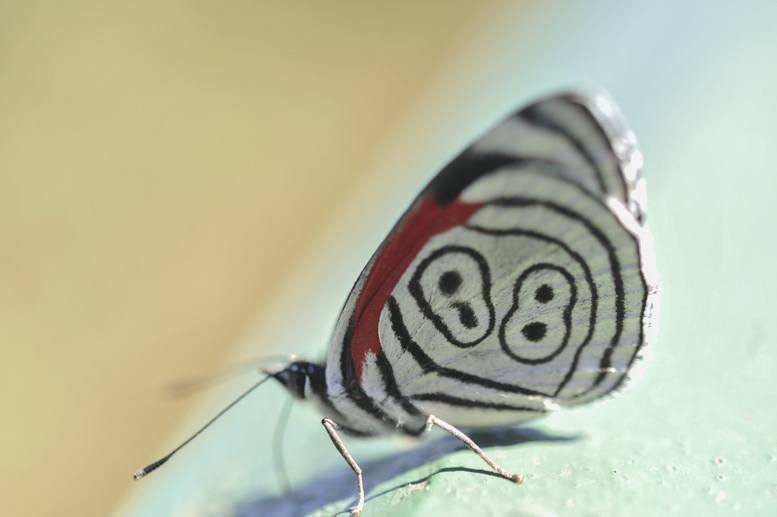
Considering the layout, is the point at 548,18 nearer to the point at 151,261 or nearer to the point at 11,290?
the point at 151,261

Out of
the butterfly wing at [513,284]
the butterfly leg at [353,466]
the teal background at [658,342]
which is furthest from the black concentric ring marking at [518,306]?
the butterfly leg at [353,466]

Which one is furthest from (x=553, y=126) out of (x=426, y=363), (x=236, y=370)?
(x=236, y=370)

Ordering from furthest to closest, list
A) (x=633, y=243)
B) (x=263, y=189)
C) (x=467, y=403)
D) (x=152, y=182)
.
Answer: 1. (x=263, y=189)
2. (x=152, y=182)
3. (x=467, y=403)
4. (x=633, y=243)

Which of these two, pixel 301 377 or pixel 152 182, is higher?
pixel 301 377

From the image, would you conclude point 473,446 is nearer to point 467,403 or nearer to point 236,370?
point 467,403

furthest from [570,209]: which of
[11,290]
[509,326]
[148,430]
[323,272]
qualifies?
[11,290]

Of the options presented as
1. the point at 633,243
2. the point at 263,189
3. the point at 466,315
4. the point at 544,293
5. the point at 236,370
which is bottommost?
the point at 236,370

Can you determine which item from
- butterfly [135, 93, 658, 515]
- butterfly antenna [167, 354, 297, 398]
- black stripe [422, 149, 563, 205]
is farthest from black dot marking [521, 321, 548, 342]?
butterfly antenna [167, 354, 297, 398]
